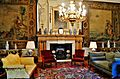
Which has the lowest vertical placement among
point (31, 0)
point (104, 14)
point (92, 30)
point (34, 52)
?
point (34, 52)

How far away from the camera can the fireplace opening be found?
35.6 feet

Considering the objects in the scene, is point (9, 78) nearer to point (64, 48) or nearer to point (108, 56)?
point (108, 56)

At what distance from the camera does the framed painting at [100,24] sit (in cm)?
1156

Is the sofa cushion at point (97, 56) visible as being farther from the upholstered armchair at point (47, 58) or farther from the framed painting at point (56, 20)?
the framed painting at point (56, 20)

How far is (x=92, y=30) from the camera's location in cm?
1156

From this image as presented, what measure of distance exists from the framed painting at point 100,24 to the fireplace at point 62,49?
4.84ft

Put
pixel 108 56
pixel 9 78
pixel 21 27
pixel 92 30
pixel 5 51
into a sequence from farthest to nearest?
pixel 92 30
pixel 21 27
pixel 5 51
pixel 108 56
pixel 9 78

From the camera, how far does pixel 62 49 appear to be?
1103cm

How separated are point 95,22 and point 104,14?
31.8 inches

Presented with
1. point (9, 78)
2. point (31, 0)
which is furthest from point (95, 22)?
point (9, 78)

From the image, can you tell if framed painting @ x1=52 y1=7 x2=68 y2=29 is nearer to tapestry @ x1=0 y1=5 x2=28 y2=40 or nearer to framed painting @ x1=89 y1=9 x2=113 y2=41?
tapestry @ x1=0 y1=5 x2=28 y2=40

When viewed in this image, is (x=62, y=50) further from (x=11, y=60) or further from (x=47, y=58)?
(x=11, y=60)

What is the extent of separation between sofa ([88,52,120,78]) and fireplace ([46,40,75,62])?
8.18 feet

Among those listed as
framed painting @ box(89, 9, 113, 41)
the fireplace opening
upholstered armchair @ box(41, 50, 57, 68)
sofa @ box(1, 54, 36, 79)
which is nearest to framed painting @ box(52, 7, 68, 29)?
the fireplace opening
